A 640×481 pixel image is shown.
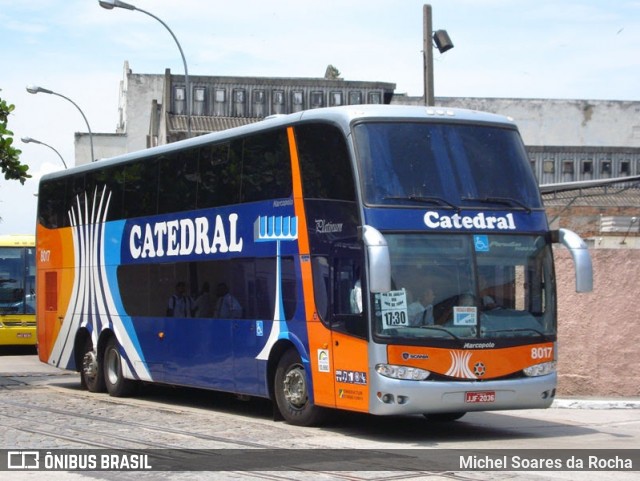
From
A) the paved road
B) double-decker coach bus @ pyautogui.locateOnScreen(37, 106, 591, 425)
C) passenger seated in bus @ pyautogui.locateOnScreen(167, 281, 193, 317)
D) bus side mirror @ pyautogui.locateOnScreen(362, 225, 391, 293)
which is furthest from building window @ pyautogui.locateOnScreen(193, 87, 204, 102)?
bus side mirror @ pyautogui.locateOnScreen(362, 225, 391, 293)

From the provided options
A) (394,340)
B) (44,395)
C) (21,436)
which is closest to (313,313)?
(394,340)

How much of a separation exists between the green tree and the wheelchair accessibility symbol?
9337 mm

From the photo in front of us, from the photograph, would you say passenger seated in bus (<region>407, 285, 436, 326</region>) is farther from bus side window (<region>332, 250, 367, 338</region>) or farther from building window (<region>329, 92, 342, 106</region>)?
building window (<region>329, 92, 342, 106</region>)

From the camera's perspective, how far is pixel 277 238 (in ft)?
48.8

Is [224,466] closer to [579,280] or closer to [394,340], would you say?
[394,340]

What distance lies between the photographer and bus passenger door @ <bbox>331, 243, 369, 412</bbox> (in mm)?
13078

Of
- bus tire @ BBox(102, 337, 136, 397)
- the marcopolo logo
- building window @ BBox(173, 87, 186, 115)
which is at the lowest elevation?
bus tire @ BBox(102, 337, 136, 397)

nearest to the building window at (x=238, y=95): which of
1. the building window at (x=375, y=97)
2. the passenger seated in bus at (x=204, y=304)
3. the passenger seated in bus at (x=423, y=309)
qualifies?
the building window at (x=375, y=97)

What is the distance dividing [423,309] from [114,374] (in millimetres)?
8431

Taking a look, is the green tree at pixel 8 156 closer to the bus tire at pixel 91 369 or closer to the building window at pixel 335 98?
the bus tire at pixel 91 369

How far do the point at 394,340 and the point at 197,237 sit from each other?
4935mm

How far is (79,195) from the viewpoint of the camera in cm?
2125

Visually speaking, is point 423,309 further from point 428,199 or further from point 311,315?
point 311,315

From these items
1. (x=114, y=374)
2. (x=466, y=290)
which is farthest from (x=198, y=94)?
(x=466, y=290)
